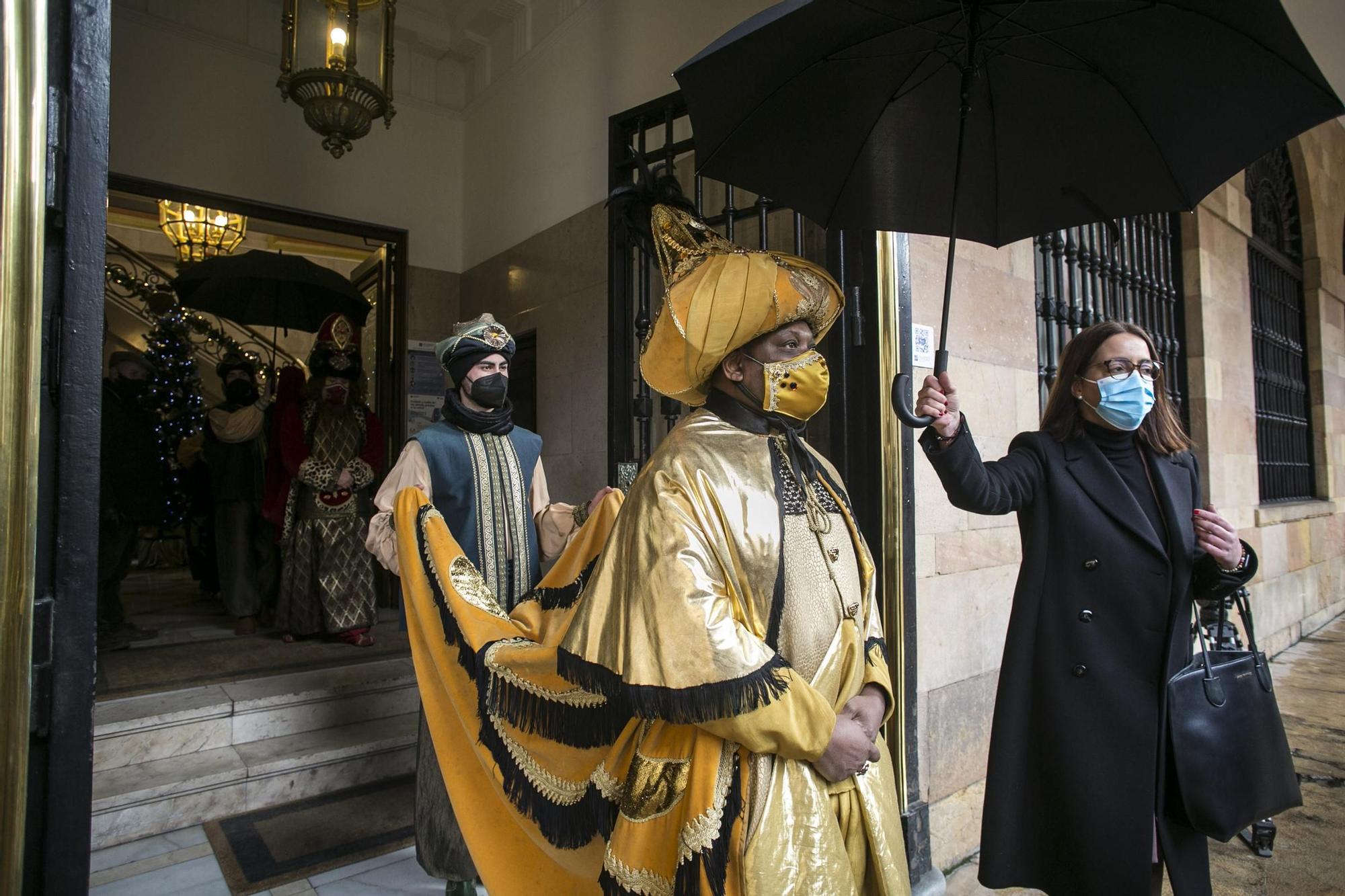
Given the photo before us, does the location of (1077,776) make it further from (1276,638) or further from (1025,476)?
(1276,638)

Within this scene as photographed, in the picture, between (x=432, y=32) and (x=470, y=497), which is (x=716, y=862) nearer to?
(x=470, y=497)

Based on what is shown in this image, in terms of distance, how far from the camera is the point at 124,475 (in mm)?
4145

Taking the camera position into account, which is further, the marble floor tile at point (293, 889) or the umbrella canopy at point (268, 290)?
the umbrella canopy at point (268, 290)

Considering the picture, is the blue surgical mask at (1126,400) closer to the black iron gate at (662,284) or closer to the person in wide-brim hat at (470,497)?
the black iron gate at (662,284)

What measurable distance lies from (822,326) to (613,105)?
373 centimetres

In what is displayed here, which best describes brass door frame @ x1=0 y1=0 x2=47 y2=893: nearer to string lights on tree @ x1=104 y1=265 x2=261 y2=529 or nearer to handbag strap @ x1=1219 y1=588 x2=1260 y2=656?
handbag strap @ x1=1219 y1=588 x2=1260 y2=656

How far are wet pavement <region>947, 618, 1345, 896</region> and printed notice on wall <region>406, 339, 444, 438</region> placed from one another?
184 inches

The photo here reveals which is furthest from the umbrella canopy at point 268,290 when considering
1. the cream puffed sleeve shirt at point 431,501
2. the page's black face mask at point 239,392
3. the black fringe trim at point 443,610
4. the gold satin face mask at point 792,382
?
the gold satin face mask at point 792,382

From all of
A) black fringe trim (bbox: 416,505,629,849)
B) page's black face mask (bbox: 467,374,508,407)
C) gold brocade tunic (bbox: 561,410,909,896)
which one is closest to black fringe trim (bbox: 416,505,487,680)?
black fringe trim (bbox: 416,505,629,849)

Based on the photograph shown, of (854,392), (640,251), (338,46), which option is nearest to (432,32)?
(338,46)

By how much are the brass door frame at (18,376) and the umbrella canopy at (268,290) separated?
3806 millimetres

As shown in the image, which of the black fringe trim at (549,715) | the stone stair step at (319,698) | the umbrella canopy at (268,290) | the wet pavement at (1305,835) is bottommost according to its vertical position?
the wet pavement at (1305,835)

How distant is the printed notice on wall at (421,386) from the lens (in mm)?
5953

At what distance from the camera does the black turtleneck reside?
6.77 feet
